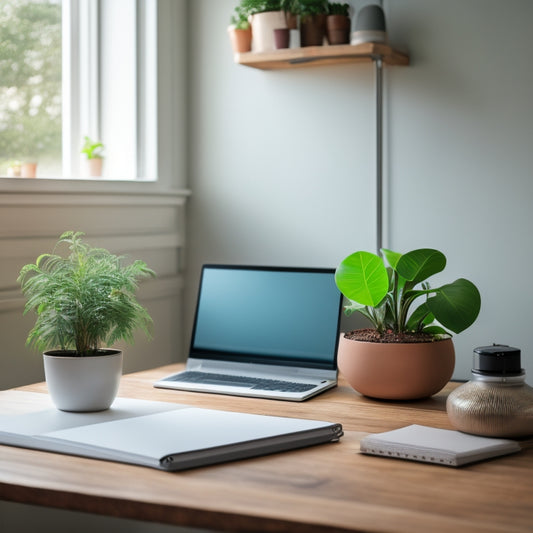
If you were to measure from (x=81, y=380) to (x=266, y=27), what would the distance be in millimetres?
1001

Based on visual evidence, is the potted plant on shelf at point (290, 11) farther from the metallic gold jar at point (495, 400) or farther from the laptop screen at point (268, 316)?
the metallic gold jar at point (495, 400)

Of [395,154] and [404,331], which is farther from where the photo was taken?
[395,154]

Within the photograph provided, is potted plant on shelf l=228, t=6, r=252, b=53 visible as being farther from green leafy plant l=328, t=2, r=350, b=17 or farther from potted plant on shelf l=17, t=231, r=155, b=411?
potted plant on shelf l=17, t=231, r=155, b=411

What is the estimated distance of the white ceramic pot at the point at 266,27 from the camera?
1.99 m

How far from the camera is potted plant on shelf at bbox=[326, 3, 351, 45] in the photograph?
195 cm

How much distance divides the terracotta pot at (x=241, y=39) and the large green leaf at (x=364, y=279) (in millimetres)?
735

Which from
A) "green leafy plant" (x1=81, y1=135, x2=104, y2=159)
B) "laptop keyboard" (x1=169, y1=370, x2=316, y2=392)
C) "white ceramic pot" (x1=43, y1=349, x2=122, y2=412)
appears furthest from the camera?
"green leafy plant" (x1=81, y1=135, x2=104, y2=159)

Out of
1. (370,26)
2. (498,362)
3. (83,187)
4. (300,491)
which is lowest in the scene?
(300,491)

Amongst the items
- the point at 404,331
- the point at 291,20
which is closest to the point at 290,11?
the point at 291,20

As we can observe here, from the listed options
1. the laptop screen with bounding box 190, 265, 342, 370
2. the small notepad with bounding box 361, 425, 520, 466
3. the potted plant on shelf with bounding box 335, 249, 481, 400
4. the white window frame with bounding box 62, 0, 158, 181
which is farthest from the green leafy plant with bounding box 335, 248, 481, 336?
the white window frame with bounding box 62, 0, 158, 181

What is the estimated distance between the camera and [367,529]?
2.97 ft

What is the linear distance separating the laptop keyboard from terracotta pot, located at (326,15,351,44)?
792mm

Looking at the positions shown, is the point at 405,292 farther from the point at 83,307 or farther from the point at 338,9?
the point at 338,9

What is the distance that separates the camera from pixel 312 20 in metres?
1.97
